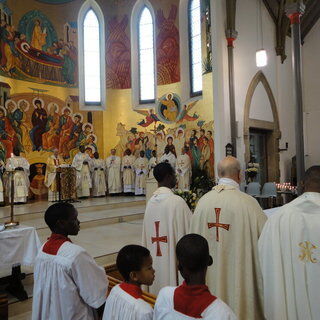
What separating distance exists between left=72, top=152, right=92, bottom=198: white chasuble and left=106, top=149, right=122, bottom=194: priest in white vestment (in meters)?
1.06

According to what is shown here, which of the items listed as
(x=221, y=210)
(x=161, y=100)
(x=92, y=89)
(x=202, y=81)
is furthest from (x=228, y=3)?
(x=221, y=210)

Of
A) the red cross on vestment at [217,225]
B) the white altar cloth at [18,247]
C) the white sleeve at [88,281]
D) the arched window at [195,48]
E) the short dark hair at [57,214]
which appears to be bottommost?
the white altar cloth at [18,247]

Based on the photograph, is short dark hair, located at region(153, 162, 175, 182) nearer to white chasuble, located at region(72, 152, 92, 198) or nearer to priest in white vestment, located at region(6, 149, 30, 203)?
priest in white vestment, located at region(6, 149, 30, 203)

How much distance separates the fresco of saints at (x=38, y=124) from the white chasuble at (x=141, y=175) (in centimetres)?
370

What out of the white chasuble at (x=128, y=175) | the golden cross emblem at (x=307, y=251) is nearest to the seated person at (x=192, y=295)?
the golden cross emblem at (x=307, y=251)

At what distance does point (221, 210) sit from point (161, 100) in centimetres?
1109

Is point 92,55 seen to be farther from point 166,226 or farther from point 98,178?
point 166,226

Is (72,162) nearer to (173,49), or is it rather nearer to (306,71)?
(173,49)

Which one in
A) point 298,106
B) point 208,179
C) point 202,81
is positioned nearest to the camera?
point 298,106

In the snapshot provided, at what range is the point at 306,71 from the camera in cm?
1419

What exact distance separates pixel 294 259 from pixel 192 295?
3.97ft

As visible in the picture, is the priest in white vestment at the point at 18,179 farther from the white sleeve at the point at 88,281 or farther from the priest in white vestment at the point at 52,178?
the white sleeve at the point at 88,281

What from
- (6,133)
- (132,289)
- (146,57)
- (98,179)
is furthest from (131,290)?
(146,57)

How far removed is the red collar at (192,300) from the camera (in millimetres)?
1419
